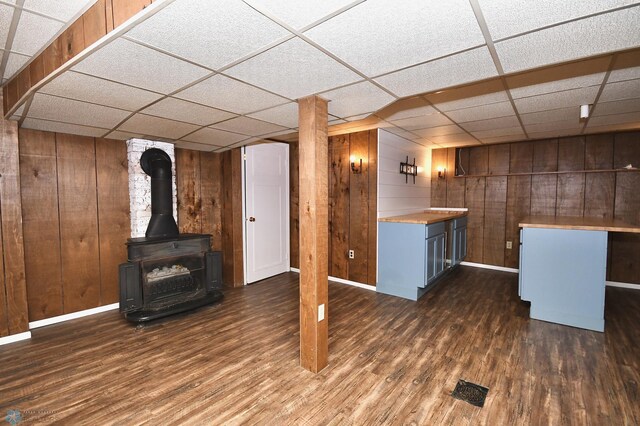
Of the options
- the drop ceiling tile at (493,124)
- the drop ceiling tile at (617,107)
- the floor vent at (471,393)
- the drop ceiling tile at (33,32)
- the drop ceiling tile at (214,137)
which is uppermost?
the drop ceiling tile at (33,32)

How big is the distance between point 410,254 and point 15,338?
4.35 meters

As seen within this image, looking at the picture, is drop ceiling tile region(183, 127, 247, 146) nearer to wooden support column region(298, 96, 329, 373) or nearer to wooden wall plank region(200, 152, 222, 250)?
wooden wall plank region(200, 152, 222, 250)

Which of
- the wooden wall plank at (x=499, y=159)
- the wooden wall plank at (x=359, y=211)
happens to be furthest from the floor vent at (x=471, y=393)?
the wooden wall plank at (x=499, y=159)

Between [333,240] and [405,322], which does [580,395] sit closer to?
[405,322]

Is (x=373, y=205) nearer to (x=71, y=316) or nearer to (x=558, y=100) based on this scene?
(x=558, y=100)

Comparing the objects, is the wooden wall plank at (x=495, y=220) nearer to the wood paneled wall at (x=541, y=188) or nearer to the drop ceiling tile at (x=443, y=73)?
the wood paneled wall at (x=541, y=188)

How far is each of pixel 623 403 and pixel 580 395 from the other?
0.22m

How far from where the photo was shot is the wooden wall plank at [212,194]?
446 cm

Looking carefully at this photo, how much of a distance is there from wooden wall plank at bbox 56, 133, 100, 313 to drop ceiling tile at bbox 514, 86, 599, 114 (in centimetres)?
474

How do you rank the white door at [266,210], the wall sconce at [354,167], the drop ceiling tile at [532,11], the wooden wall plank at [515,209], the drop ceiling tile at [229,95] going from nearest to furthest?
the drop ceiling tile at [532,11]
the drop ceiling tile at [229,95]
the wall sconce at [354,167]
the white door at [266,210]
the wooden wall plank at [515,209]

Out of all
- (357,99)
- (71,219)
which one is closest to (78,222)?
(71,219)

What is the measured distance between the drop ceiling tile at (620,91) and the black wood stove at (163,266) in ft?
14.4

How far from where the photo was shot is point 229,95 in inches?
88.4

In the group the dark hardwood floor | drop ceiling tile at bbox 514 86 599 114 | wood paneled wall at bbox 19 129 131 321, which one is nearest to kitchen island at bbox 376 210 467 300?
the dark hardwood floor
